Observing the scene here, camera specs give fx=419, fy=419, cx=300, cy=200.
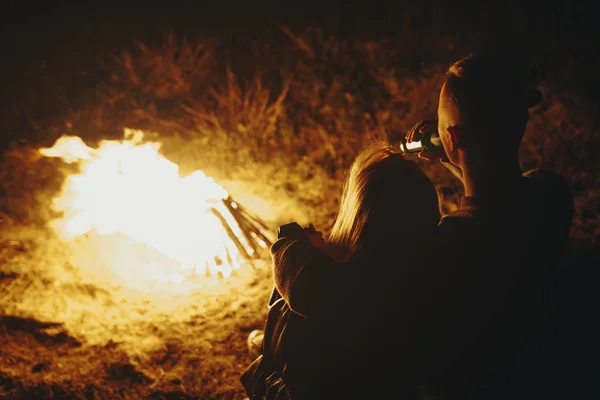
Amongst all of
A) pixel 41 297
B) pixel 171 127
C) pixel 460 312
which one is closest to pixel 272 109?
pixel 171 127

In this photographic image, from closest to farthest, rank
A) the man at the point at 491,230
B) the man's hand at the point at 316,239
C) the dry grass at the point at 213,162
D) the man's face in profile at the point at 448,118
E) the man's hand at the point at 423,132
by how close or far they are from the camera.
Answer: the man at the point at 491,230
the man's face in profile at the point at 448,118
the man's hand at the point at 316,239
the man's hand at the point at 423,132
the dry grass at the point at 213,162

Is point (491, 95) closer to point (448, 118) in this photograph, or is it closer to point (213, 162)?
point (448, 118)

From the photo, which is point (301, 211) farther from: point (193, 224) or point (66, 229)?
point (66, 229)

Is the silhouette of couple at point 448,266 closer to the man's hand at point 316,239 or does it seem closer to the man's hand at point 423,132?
the man's hand at point 316,239

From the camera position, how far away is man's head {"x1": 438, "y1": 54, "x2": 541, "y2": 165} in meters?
1.51

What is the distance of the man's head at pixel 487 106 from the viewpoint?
151cm

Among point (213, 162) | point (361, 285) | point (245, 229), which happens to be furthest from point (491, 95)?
point (213, 162)

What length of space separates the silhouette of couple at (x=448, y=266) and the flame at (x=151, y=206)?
1183mm

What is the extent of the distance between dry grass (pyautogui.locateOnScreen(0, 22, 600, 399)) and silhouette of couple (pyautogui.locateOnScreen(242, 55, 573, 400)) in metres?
1.43

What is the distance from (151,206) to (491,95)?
2.24m

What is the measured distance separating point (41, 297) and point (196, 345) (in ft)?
3.94

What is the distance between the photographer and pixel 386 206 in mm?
1539

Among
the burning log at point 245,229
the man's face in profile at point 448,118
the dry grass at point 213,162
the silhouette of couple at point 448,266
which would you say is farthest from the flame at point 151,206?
the man's face in profile at point 448,118

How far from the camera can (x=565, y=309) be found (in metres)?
2.67
